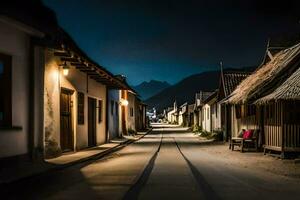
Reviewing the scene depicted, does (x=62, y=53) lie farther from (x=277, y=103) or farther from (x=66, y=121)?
(x=277, y=103)

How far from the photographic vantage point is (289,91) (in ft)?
60.5

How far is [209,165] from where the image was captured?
55.1ft

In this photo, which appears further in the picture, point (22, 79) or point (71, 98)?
point (71, 98)

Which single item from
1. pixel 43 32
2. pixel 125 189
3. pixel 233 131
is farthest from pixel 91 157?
pixel 233 131

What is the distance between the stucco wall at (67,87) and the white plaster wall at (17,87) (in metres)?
1.98

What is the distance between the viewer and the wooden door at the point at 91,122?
86.6 ft

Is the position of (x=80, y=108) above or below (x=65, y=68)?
below

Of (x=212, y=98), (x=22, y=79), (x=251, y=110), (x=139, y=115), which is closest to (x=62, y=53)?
(x=22, y=79)

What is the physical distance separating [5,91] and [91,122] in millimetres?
13049

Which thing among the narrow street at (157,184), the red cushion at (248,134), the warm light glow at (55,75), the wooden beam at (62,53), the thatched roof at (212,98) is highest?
the wooden beam at (62,53)

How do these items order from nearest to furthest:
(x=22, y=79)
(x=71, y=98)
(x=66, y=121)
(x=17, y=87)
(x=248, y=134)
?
(x=17, y=87) → (x=22, y=79) → (x=66, y=121) → (x=71, y=98) → (x=248, y=134)

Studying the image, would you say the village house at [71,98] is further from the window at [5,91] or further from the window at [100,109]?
the window at [5,91]

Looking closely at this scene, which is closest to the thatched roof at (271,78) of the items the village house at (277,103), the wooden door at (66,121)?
the village house at (277,103)

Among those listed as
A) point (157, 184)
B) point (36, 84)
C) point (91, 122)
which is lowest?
point (157, 184)
